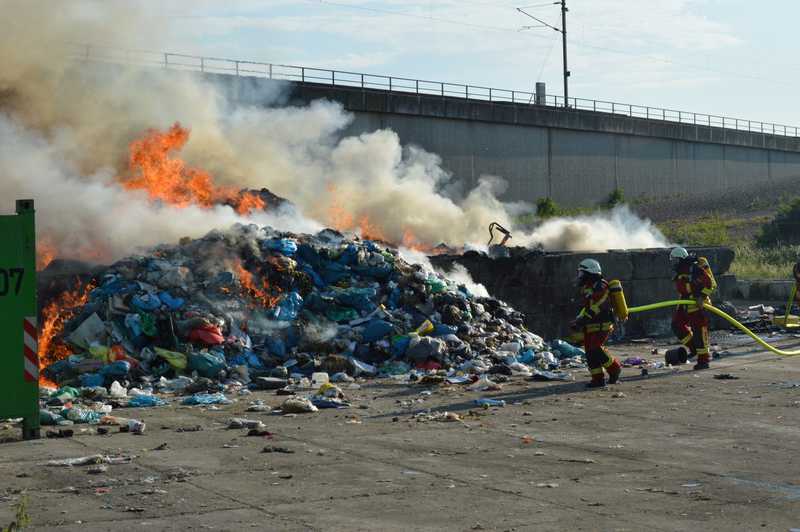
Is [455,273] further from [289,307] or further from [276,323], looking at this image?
[276,323]

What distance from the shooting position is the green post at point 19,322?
32.3 feet

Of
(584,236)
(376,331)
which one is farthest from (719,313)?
(584,236)

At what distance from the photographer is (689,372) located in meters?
14.9

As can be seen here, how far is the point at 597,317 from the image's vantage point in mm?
13422

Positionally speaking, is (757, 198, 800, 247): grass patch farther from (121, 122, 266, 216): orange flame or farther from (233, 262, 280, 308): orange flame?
(233, 262, 280, 308): orange flame

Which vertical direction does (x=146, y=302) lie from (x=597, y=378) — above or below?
above

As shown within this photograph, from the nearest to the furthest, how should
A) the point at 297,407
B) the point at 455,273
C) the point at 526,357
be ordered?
1. the point at 297,407
2. the point at 526,357
3. the point at 455,273

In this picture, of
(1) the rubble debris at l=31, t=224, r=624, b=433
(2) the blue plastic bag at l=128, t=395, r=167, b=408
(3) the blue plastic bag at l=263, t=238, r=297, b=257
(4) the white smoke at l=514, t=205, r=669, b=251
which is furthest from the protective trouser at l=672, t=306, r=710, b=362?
(4) the white smoke at l=514, t=205, r=669, b=251

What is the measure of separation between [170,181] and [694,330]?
9.33m

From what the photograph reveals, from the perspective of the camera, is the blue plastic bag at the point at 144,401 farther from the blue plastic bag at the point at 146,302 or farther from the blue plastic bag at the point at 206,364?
the blue plastic bag at the point at 146,302

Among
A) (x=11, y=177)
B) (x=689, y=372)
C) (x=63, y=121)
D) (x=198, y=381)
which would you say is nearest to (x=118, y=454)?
(x=198, y=381)

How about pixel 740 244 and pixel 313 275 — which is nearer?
pixel 313 275

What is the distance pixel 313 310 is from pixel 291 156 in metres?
10.1

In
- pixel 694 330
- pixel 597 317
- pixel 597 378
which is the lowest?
pixel 597 378
